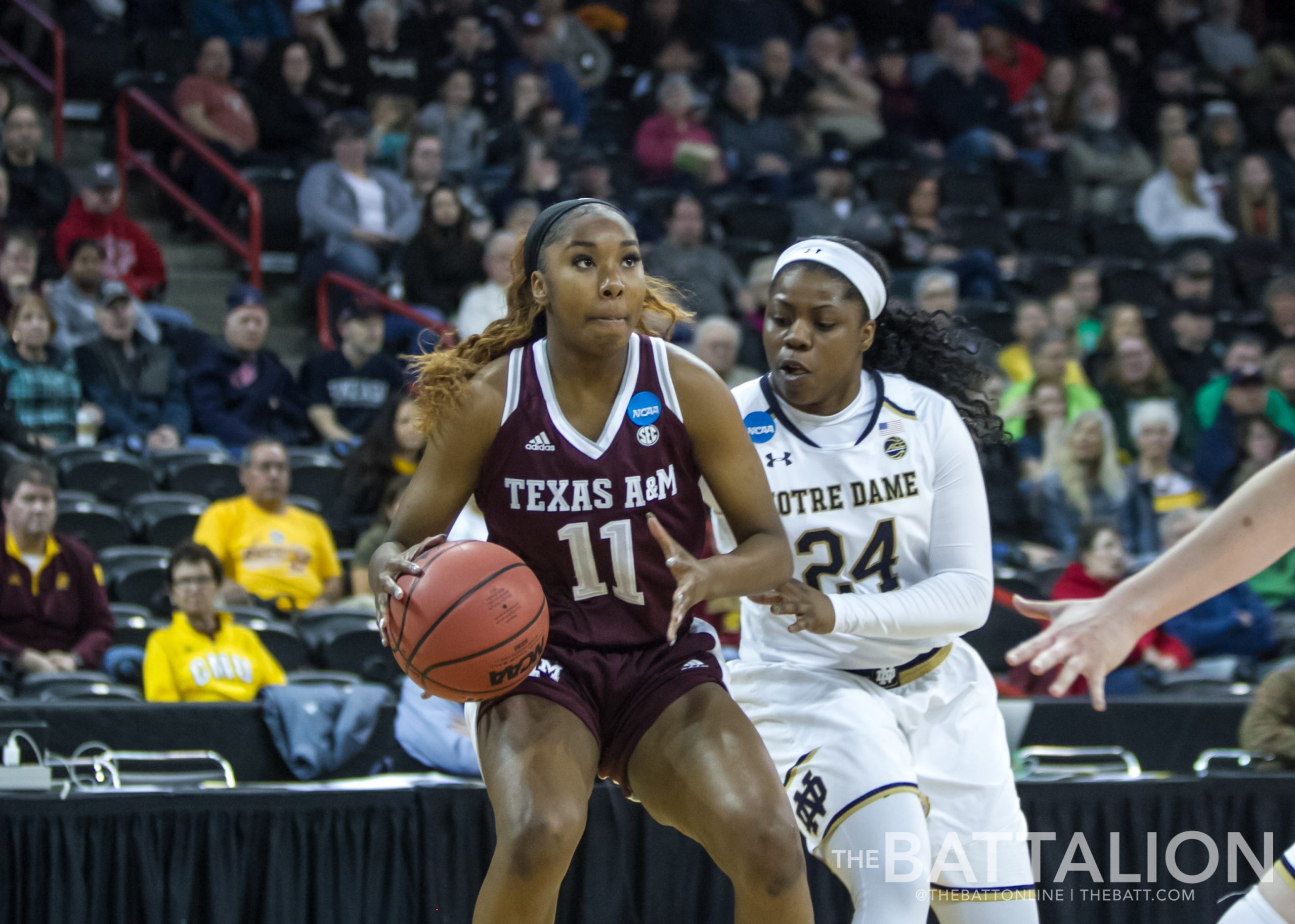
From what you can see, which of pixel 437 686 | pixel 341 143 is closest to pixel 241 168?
pixel 341 143

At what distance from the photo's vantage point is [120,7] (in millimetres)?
11258

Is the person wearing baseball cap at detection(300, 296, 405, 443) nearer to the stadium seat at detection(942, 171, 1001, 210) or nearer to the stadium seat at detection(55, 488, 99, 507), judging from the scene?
the stadium seat at detection(55, 488, 99, 507)

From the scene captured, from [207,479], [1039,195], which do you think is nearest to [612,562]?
[207,479]

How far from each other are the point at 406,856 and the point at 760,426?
199 centimetres

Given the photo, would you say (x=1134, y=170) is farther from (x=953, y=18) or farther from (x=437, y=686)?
(x=437, y=686)

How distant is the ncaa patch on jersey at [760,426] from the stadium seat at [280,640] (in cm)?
324

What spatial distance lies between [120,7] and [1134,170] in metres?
8.01

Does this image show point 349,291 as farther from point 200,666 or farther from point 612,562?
point 612,562

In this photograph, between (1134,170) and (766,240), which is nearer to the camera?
(766,240)

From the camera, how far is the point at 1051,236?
455 inches

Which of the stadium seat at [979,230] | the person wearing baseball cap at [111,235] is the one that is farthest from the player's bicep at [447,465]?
the stadium seat at [979,230]

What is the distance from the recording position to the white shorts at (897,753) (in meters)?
3.42

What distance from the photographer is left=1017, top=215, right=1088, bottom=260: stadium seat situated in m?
11.5

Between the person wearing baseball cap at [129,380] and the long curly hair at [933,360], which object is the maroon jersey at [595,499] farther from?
the person wearing baseball cap at [129,380]
